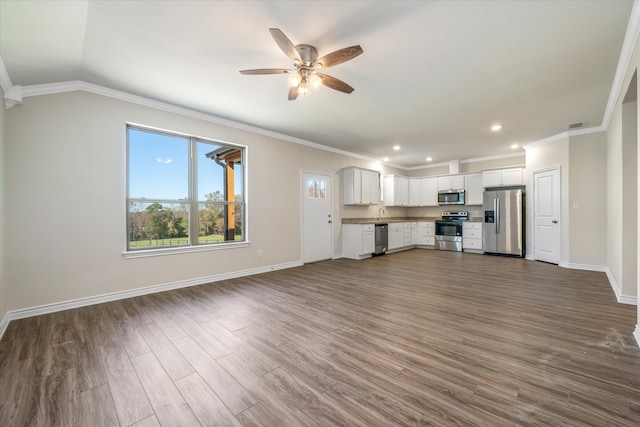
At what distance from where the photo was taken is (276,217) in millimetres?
5109

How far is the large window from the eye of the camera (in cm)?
361

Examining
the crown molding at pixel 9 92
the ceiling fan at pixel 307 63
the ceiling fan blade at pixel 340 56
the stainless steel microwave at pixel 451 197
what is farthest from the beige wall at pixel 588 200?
the crown molding at pixel 9 92

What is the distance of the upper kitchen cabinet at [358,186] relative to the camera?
21.1 ft

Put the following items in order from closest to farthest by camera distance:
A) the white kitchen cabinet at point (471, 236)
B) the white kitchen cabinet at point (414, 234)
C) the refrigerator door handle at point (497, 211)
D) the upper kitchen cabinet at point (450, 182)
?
1. the refrigerator door handle at point (497, 211)
2. the white kitchen cabinet at point (471, 236)
3. the upper kitchen cabinet at point (450, 182)
4. the white kitchen cabinet at point (414, 234)

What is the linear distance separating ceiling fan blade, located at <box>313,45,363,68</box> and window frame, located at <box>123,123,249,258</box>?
104 inches

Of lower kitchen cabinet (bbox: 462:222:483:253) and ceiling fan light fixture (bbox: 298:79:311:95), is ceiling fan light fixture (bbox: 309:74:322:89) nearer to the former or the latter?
ceiling fan light fixture (bbox: 298:79:311:95)

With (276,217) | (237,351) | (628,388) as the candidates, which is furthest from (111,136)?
(628,388)

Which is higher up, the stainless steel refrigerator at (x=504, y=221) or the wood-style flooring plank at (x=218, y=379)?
the stainless steel refrigerator at (x=504, y=221)

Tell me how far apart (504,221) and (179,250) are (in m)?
7.10

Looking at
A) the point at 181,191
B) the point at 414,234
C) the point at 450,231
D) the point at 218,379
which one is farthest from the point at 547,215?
the point at 181,191

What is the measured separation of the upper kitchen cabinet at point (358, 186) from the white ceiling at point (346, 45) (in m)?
2.37

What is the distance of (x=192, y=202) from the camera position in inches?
160

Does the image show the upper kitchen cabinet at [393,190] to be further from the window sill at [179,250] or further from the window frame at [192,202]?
the window sill at [179,250]

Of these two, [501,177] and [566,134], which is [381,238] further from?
[566,134]
